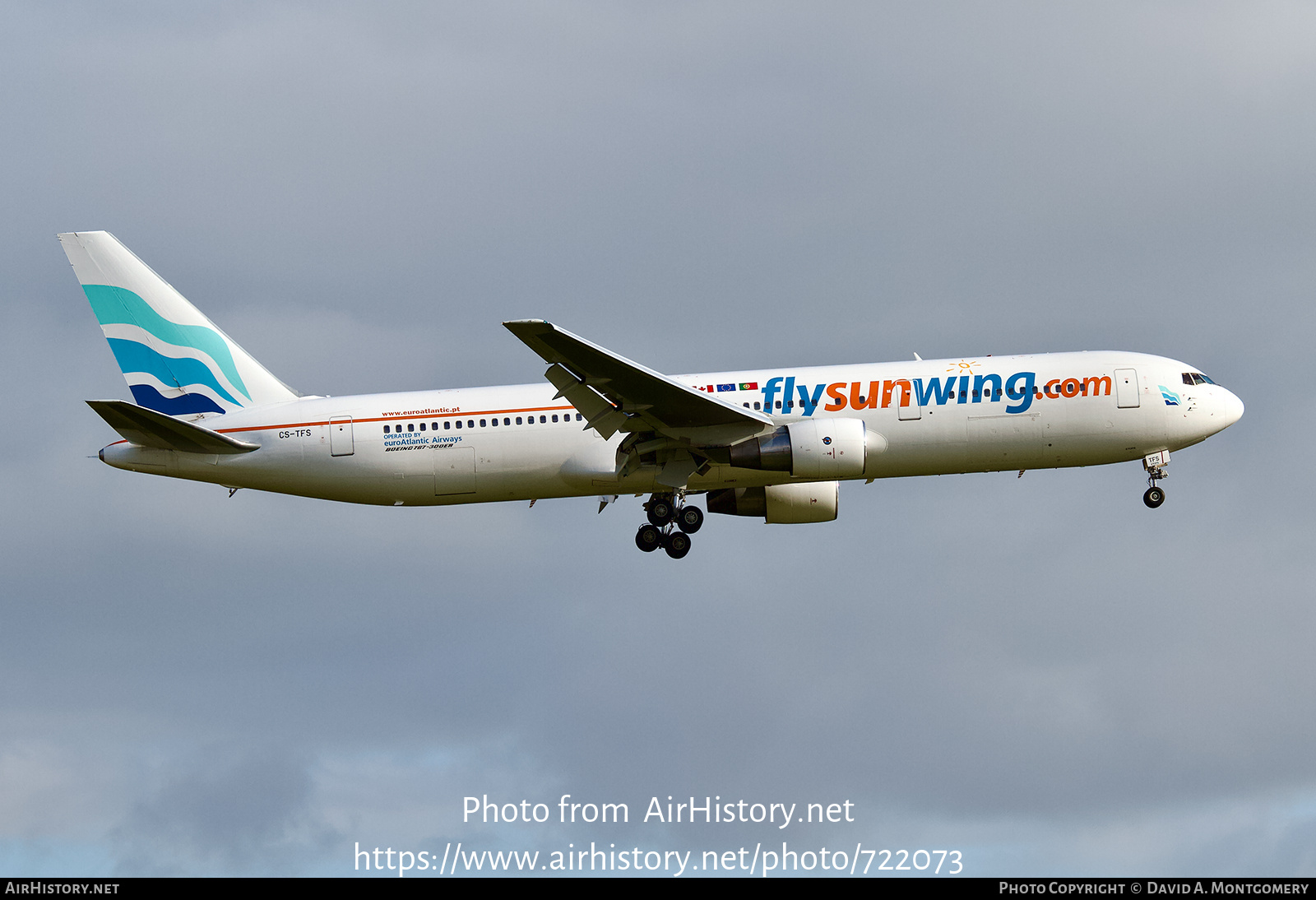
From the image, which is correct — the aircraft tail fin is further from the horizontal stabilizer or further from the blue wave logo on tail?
the horizontal stabilizer

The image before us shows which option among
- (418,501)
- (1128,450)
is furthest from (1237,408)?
(418,501)

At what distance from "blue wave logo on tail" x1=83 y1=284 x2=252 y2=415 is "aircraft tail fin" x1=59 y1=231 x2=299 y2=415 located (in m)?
0.03

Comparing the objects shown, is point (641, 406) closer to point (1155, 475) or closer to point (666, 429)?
point (666, 429)

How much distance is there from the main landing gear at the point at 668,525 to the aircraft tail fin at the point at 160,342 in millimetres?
11909

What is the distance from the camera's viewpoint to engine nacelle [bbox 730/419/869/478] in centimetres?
4066

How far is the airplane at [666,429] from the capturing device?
41625 millimetres

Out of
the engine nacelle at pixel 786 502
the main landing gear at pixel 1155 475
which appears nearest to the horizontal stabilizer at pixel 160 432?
the engine nacelle at pixel 786 502

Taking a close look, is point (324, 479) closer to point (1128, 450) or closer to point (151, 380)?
point (151, 380)

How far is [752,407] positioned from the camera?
42.7m

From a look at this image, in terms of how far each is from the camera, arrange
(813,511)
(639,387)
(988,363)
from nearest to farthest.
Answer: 1. (639,387)
2. (988,363)
3. (813,511)

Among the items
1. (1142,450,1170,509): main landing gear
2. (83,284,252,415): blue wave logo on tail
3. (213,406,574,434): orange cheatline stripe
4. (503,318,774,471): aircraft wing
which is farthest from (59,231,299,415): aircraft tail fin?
(1142,450,1170,509): main landing gear

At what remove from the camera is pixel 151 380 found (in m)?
45.5

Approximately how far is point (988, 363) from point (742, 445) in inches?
308

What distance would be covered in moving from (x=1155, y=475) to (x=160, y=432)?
29.7m
